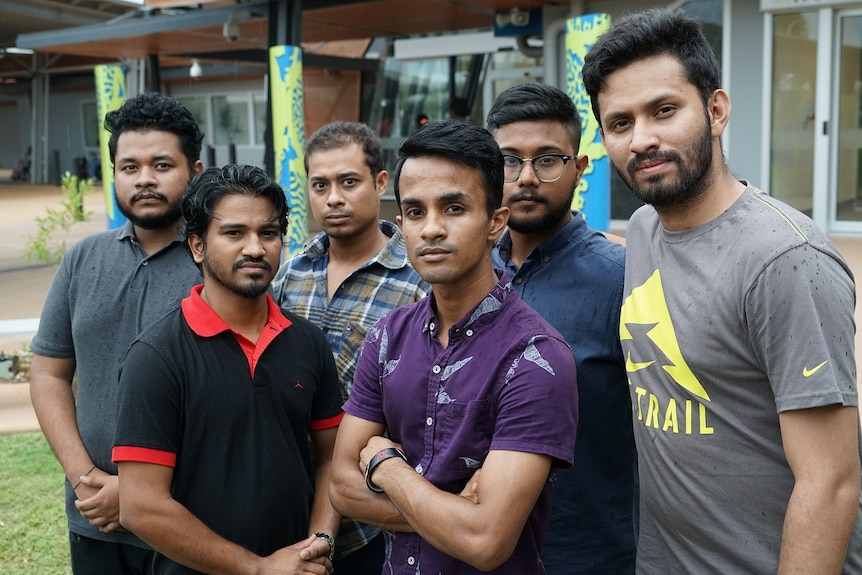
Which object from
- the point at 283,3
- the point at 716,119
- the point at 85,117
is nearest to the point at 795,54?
the point at 283,3

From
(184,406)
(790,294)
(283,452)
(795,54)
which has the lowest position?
(283,452)

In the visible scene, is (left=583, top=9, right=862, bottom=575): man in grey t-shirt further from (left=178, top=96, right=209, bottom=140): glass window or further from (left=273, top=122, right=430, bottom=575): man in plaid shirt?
(left=178, top=96, right=209, bottom=140): glass window

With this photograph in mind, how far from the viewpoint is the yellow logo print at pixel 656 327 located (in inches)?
74.5

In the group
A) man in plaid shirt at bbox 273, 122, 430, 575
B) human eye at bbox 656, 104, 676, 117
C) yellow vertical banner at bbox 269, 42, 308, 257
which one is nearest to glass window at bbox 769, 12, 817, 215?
yellow vertical banner at bbox 269, 42, 308, 257

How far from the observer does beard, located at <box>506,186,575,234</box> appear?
2.54 m

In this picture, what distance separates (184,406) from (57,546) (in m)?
2.94

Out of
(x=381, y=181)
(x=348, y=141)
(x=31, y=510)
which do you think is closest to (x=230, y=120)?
(x=31, y=510)

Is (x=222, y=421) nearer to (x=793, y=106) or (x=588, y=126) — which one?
(x=588, y=126)

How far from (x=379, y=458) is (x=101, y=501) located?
39.3 inches

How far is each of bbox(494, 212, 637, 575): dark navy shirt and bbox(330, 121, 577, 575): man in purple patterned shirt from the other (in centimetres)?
33

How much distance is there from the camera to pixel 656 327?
6.48 ft

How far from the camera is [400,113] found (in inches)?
701

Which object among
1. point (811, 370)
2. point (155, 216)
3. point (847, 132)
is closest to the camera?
point (811, 370)

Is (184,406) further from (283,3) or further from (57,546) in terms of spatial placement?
(283,3)
